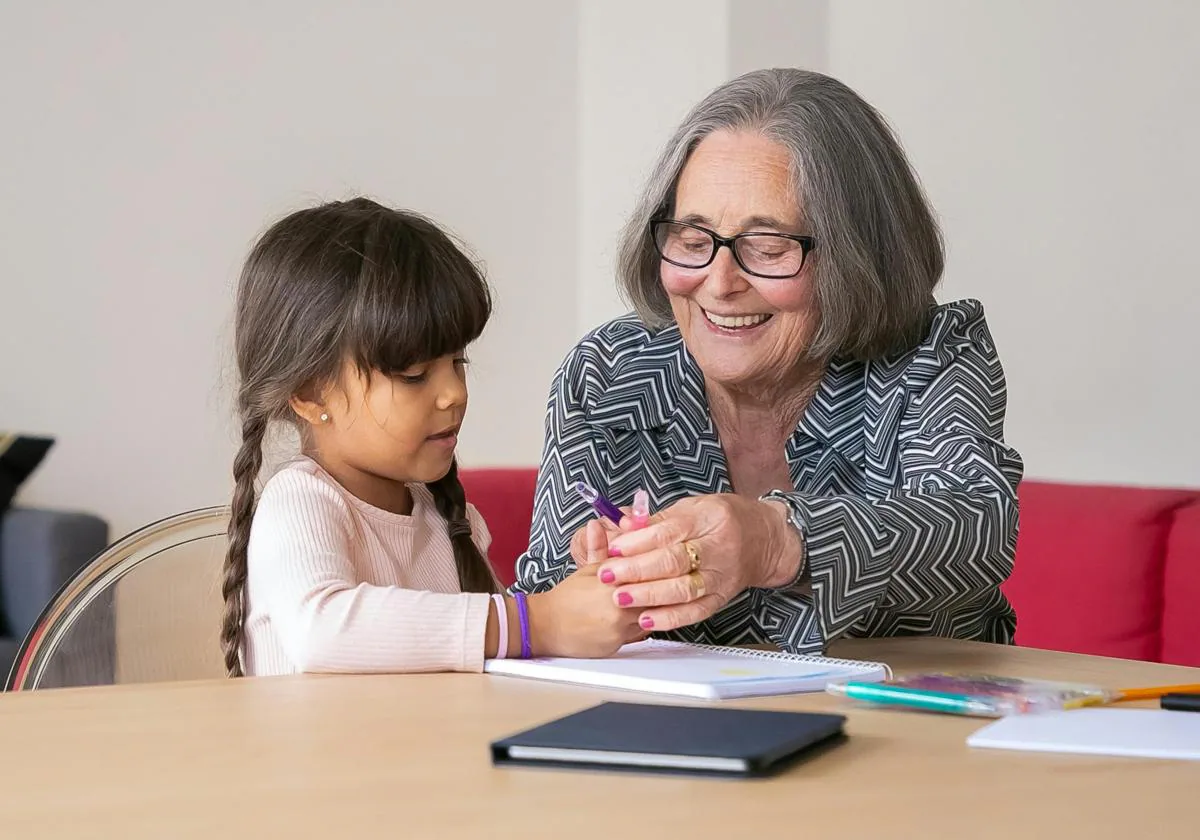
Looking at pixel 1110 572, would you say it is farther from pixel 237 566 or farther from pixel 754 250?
pixel 237 566

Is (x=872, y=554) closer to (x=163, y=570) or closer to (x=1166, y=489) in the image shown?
(x=163, y=570)

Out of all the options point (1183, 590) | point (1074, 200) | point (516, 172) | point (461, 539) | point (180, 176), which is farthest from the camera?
point (516, 172)

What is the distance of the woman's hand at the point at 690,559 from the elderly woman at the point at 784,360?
0.61 ft

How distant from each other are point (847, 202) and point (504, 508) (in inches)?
54.8

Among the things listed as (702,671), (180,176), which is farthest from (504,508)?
(702,671)

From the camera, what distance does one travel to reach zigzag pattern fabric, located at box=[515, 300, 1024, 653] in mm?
1267

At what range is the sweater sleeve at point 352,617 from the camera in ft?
3.88

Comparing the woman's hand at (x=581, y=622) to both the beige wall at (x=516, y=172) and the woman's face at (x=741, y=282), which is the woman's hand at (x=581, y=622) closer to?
the woman's face at (x=741, y=282)

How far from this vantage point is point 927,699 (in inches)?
38.2

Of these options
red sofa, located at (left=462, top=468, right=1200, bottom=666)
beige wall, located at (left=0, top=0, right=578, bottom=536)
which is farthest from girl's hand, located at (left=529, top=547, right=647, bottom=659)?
beige wall, located at (left=0, top=0, right=578, bottom=536)

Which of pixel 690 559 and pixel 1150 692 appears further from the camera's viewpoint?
pixel 690 559

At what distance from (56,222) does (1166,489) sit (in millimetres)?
2366

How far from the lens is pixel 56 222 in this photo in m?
3.21

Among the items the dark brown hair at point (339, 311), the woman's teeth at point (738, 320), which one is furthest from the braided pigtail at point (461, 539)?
the woman's teeth at point (738, 320)
